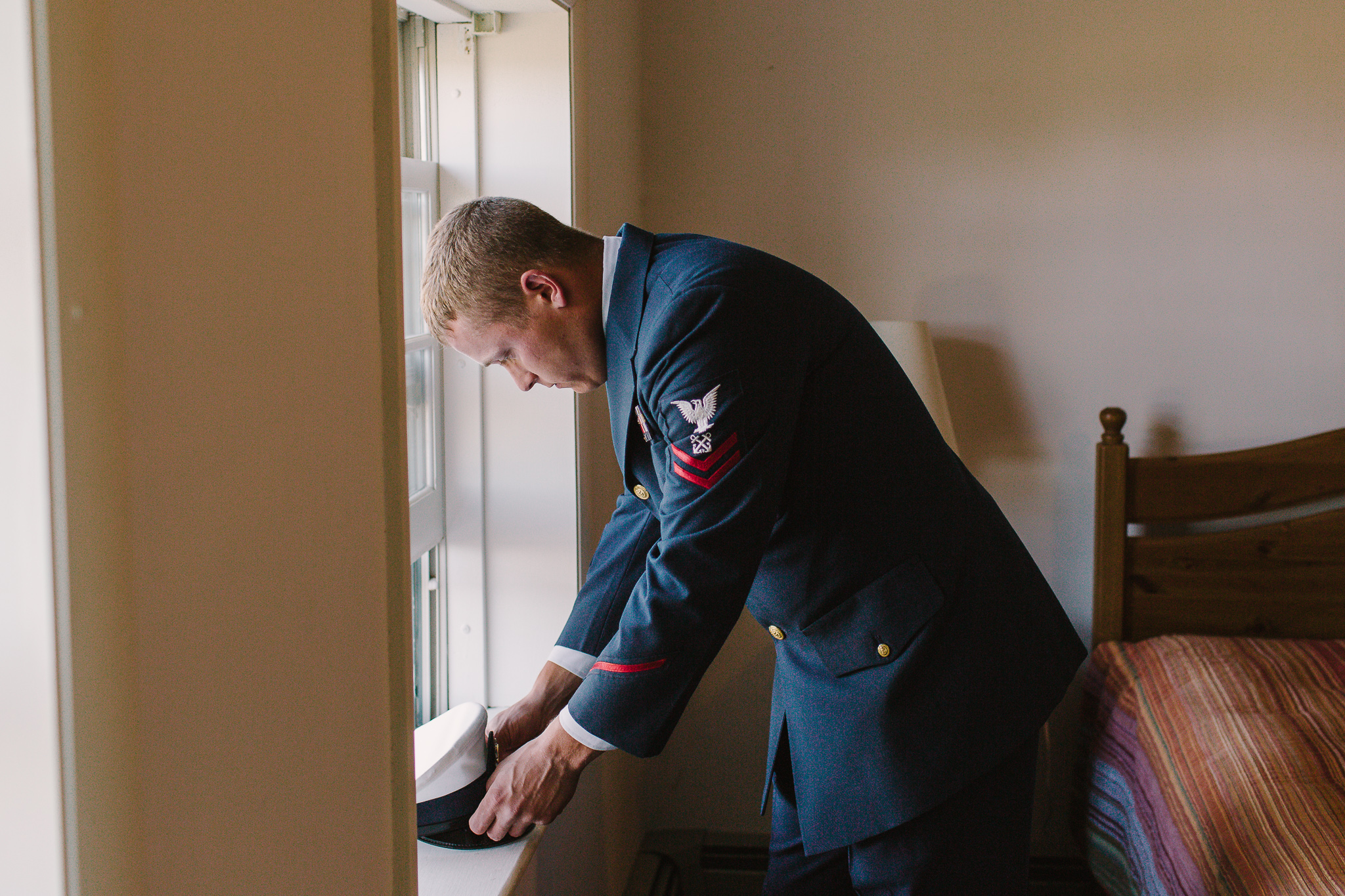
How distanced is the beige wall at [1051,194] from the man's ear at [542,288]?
110cm

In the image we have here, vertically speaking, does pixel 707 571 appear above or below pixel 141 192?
below

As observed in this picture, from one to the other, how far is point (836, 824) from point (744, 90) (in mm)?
1521

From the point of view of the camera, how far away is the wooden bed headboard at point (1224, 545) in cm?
205

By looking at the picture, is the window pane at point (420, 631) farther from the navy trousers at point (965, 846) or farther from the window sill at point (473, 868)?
the navy trousers at point (965, 846)

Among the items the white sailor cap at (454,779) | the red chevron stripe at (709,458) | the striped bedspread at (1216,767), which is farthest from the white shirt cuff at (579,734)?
the striped bedspread at (1216,767)

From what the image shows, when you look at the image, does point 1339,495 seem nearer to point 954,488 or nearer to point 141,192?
point 954,488

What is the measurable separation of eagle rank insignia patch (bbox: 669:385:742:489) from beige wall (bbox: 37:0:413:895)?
347mm

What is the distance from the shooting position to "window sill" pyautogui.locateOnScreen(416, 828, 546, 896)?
1120 millimetres

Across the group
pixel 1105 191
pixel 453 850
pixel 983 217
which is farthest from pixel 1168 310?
pixel 453 850

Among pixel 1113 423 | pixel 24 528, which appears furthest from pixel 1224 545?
pixel 24 528

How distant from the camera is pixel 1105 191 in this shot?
83.2 inches

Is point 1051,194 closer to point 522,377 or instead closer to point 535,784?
point 522,377

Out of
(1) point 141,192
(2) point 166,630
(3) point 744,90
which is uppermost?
(3) point 744,90

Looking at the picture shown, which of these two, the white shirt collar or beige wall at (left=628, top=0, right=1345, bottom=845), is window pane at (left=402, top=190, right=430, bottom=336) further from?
beige wall at (left=628, top=0, right=1345, bottom=845)
